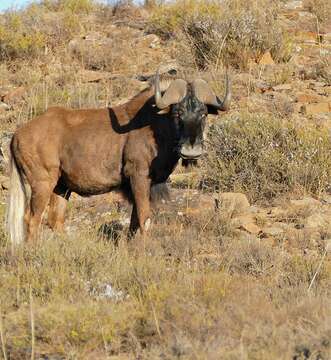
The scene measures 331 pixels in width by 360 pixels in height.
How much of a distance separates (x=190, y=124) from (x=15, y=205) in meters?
2.39

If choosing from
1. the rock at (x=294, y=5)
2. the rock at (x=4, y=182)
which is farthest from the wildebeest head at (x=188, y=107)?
the rock at (x=294, y=5)

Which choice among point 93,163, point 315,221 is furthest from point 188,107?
point 315,221

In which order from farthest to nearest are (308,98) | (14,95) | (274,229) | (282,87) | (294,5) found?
(294,5) → (14,95) → (282,87) → (308,98) → (274,229)

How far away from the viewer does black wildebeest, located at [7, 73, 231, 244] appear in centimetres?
937

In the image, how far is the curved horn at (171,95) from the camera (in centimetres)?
909

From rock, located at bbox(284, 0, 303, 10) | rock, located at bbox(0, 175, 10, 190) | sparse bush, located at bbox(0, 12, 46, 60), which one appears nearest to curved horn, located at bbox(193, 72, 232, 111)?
rock, located at bbox(0, 175, 10, 190)

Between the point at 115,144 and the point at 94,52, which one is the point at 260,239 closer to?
the point at 115,144

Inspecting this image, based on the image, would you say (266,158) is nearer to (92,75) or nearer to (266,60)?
(266,60)

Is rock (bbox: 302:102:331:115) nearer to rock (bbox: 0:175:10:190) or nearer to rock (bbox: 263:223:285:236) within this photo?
rock (bbox: 263:223:285:236)

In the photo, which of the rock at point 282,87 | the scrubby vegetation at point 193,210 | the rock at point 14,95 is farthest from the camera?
the rock at point 14,95

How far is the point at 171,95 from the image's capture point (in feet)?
30.0

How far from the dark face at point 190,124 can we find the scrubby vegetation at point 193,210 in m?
1.16

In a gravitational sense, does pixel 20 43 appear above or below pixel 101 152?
below

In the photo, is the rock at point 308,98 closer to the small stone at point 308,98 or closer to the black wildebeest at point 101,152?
the small stone at point 308,98
